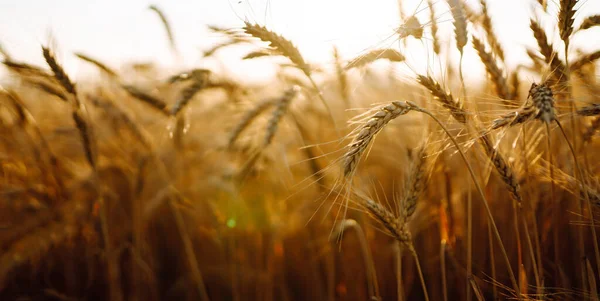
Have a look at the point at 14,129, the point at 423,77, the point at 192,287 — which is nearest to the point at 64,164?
the point at 14,129

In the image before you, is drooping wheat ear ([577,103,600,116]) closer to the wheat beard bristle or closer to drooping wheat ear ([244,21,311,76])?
the wheat beard bristle

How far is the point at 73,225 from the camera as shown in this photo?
281 centimetres

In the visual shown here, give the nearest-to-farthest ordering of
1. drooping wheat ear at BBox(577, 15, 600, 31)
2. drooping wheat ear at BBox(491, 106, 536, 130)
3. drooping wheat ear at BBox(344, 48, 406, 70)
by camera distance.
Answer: drooping wheat ear at BBox(491, 106, 536, 130) → drooping wheat ear at BBox(577, 15, 600, 31) → drooping wheat ear at BBox(344, 48, 406, 70)

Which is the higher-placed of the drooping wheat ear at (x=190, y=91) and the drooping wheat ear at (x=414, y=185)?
the drooping wheat ear at (x=190, y=91)

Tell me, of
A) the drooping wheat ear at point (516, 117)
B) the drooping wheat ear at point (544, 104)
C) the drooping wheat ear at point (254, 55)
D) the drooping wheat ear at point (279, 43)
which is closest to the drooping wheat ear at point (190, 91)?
the drooping wheat ear at point (254, 55)

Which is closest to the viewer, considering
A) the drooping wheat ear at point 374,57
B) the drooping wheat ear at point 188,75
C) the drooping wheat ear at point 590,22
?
the drooping wheat ear at point 590,22

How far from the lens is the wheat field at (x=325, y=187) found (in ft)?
4.97

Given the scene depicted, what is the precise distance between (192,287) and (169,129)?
1.14 m

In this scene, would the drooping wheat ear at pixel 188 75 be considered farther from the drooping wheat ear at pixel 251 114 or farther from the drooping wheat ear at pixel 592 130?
the drooping wheat ear at pixel 592 130

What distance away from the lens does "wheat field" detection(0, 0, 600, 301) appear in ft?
4.97

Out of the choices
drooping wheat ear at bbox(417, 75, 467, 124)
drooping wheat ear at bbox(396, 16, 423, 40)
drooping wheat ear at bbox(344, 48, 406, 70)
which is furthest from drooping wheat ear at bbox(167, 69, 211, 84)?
drooping wheat ear at bbox(417, 75, 467, 124)

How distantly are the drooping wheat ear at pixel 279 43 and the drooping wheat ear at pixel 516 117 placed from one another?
2.58 feet

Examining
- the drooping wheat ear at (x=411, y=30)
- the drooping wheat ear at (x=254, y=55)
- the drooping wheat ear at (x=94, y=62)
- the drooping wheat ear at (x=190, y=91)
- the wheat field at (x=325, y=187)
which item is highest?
the drooping wheat ear at (x=94, y=62)

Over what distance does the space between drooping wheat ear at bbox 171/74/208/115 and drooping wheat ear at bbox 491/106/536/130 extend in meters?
1.44
